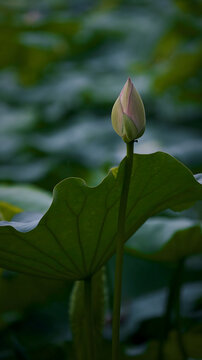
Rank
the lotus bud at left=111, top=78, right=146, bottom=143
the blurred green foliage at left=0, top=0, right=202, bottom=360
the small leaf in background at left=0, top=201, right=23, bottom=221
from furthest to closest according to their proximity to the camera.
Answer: the blurred green foliage at left=0, top=0, right=202, bottom=360
the small leaf in background at left=0, top=201, right=23, bottom=221
the lotus bud at left=111, top=78, right=146, bottom=143

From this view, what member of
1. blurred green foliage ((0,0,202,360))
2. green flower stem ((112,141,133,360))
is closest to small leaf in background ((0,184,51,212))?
blurred green foliage ((0,0,202,360))

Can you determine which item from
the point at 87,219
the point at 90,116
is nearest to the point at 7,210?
the point at 87,219

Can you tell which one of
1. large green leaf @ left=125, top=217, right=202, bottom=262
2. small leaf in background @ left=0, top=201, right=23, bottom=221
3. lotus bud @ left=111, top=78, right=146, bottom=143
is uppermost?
lotus bud @ left=111, top=78, right=146, bottom=143

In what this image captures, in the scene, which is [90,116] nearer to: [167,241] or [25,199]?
[25,199]

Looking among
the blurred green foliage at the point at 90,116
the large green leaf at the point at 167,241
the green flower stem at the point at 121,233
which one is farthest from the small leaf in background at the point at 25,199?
the green flower stem at the point at 121,233

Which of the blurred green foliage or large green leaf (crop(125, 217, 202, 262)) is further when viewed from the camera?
the blurred green foliage

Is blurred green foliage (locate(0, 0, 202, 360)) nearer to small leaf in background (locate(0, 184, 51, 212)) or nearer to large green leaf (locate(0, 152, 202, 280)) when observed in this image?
small leaf in background (locate(0, 184, 51, 212))
